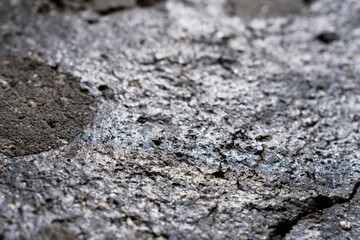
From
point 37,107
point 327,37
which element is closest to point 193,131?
point 37,107

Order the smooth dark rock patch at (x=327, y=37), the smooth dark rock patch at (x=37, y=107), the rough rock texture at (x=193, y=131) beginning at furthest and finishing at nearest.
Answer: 1. the smooth dark rock patch at (x=327, y=37)
2. the smooth dark rock patch at (x=37, y=107)
3. the rough rock texture at (x=193, y=131)

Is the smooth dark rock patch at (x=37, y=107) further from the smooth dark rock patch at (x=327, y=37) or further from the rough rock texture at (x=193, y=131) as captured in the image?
the smooth dark rock patch at (x=327, y=37)

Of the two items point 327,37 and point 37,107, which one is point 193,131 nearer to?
point 37,107

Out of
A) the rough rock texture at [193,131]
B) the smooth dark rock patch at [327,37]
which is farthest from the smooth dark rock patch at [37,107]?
the smooth dark rock patch at [327,37]

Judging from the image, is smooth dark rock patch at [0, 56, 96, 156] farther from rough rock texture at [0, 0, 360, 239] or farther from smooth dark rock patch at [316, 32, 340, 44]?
smooth dark rock patch at [316, 32, 340, 44]

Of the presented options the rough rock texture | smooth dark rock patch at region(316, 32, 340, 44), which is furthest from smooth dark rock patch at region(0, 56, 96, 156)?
smooth dark rock patch at region(316, 32, 340, 44)

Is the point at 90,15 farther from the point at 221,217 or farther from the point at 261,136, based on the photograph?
the point at 221,217

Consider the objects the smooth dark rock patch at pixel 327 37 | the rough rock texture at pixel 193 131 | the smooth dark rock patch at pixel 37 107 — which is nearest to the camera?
the rough rock texture at pixel 193 131
